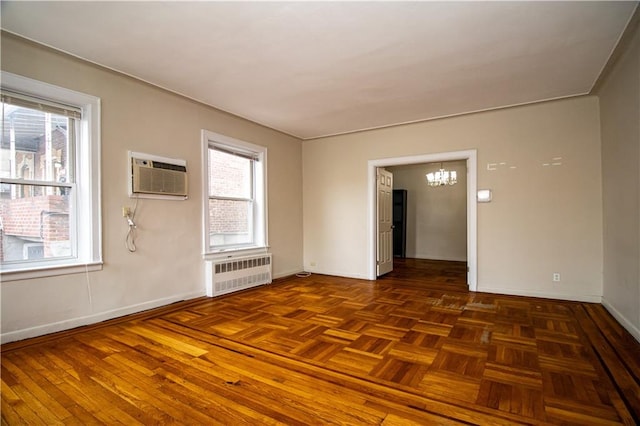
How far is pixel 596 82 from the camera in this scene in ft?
11.9

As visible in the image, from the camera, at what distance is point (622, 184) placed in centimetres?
325

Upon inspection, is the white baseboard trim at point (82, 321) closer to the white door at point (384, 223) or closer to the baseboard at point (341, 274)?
the baseboard at point (341, 274)

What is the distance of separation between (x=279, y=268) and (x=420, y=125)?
3338 millimetres

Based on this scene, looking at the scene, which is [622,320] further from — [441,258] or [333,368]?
[441,258]

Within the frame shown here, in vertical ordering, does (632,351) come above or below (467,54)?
below

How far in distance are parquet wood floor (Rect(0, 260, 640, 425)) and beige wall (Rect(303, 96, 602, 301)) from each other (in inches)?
24.9

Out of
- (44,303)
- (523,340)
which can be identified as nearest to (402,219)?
(523,340)

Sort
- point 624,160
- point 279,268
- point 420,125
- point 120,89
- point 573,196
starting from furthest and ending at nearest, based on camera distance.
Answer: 1. point 279,268
2. point 420,125
3. point 573,196
4. point 120,89
5. point 624,160

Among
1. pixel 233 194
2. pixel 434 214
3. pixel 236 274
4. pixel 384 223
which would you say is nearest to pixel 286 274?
pixel 236 274

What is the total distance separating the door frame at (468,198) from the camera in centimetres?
471

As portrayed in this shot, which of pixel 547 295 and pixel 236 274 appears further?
pixel 236 274

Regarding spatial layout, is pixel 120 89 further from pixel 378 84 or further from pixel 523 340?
pixel 523 340

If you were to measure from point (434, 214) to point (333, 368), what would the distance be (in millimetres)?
6731

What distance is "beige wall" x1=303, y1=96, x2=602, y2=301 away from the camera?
408 centimetres
